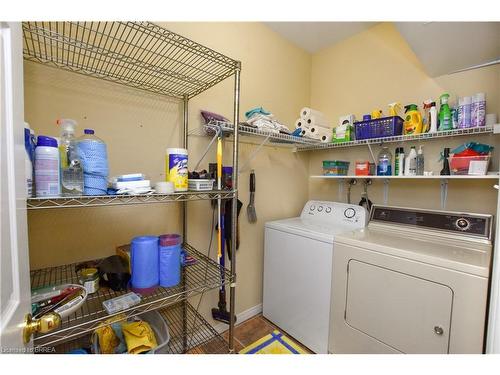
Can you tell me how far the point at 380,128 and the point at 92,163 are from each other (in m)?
1.90

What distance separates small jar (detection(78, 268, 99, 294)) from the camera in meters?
1.00

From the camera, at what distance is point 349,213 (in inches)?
72.8

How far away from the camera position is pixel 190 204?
1.61 metres

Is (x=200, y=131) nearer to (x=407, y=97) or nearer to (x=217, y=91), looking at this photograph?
(x=217, y=91)

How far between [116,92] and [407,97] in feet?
7.14

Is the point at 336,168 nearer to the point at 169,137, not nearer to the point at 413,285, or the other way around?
the point at 413,285

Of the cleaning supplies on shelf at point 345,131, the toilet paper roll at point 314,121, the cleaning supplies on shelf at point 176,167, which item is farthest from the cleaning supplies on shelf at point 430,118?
the cleaning supplies on shelf at point 176,167

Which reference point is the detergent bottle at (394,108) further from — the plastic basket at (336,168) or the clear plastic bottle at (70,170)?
the clear plastic bottle at (70,170)

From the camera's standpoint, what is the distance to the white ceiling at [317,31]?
1.98 meters

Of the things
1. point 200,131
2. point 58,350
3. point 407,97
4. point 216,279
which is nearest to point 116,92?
point 200,131

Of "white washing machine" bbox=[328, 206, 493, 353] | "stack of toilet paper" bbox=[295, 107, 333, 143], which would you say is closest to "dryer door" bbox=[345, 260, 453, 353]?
"white washing machine" bbox=[328, 206, 493, 353]

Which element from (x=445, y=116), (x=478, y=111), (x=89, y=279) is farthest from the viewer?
(x=445, y=116)

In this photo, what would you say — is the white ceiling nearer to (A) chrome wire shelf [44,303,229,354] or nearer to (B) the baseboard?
(A) chrome wire shelf [44,303,229,354]

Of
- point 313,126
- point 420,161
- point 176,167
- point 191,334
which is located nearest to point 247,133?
point 176,167
